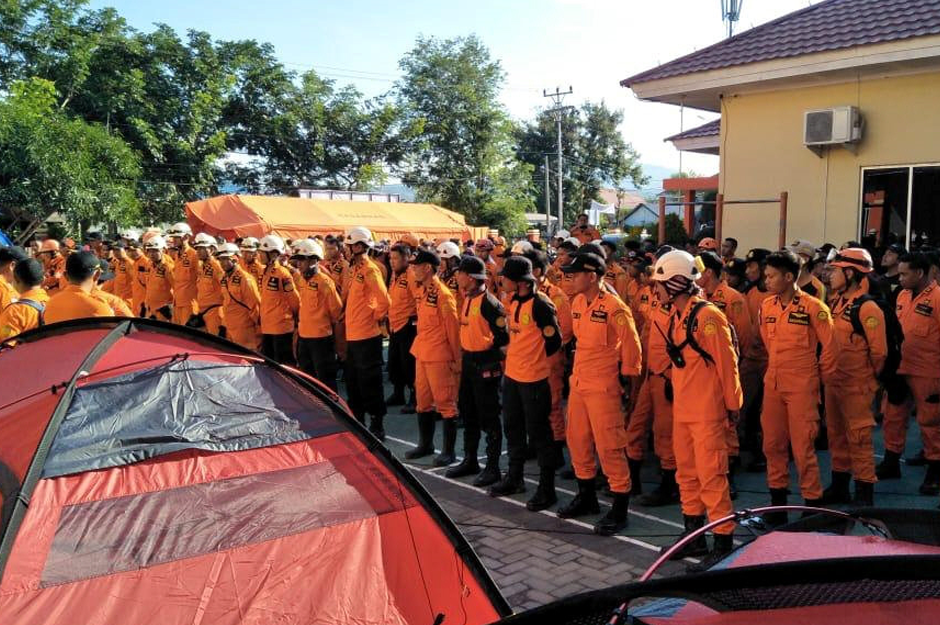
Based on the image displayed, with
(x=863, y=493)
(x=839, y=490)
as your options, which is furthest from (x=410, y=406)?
(x=863, y=493)

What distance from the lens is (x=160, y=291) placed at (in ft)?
43.5

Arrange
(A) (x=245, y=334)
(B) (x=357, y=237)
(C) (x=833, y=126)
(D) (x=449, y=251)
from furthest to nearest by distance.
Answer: (A) (x=245, y=334) → (D) (x=449, y=251) → (C) (x=833, y=126) → (B) (x=357, y=237)

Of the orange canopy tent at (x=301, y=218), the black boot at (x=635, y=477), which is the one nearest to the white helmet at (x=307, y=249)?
the black boot at (x=635, y=477)

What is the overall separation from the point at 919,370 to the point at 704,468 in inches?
109

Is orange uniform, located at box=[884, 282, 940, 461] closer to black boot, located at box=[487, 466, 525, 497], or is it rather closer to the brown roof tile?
black boot, located at box=[487, 466, 525, 497]

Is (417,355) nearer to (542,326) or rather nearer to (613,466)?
(542,326)

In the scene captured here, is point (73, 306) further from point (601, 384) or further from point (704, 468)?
point (704, 468)

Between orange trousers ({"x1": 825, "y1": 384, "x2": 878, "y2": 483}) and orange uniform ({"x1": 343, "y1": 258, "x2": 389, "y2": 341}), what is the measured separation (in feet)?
15.1

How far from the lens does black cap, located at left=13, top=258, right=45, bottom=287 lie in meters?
6.74

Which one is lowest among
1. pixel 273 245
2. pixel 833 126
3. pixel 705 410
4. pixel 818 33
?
pixel 705 410

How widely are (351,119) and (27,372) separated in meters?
36.6

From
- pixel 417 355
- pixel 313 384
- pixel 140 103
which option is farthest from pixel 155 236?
pixel 140 103

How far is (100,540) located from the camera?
3367mm

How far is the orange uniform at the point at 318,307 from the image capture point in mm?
9383
